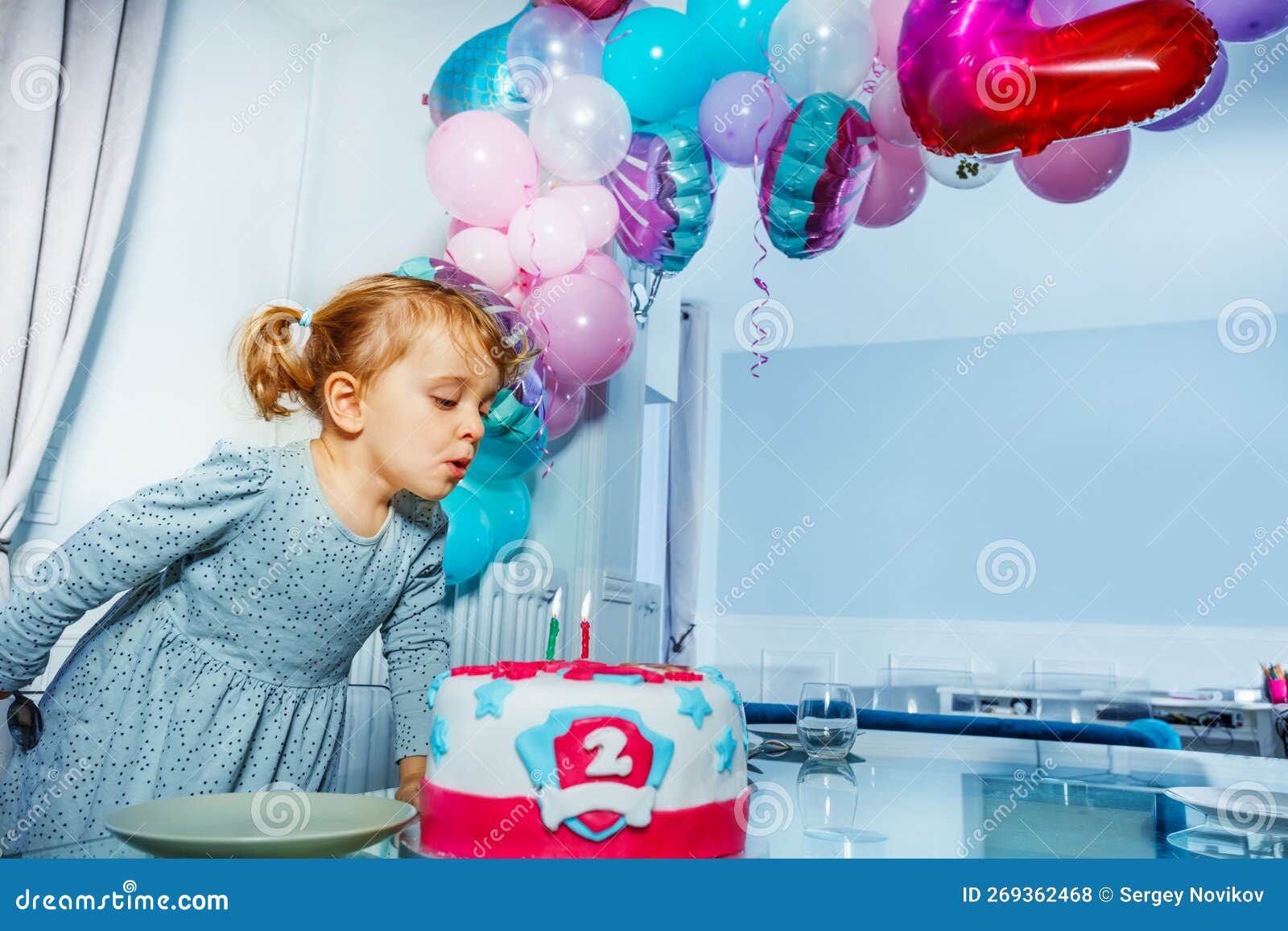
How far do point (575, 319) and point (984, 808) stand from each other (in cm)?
149

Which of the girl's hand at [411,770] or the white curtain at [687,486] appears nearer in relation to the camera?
the girl's hand at [411,770]

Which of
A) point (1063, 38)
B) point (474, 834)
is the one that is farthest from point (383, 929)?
point (1063, 38)

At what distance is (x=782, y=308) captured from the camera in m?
5.81

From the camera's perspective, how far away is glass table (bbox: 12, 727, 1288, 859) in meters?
0.63

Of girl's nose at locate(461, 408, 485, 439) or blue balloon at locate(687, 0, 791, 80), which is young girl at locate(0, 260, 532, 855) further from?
blue balloon at locate(687, 0, 791, 80)

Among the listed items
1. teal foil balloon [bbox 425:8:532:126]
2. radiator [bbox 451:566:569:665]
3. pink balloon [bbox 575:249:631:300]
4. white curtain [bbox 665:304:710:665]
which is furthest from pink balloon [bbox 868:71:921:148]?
white curtain [bbox 665:304:710:665]

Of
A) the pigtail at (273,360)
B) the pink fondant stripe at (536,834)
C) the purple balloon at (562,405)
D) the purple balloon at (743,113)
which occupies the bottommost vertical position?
the pink fondant stripe at (536,834)

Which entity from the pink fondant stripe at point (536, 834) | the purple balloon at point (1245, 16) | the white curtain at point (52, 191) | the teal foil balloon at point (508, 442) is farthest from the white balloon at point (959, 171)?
the white curtain at point (52, 191)

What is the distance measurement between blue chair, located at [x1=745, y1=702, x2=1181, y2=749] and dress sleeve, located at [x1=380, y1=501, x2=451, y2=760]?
1.09 meters

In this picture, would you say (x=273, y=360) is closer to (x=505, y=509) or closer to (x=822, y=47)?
(x=505, y=509)

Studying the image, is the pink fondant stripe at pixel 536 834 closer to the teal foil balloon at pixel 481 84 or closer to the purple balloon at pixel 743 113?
the purple balloon at pixel 743 113

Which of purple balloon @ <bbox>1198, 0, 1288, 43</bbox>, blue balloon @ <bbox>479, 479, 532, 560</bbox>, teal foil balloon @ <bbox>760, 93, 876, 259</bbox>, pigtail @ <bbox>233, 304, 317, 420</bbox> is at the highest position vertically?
purple balloon @ <bbox>1198, 0, 1288, 43</bbox>

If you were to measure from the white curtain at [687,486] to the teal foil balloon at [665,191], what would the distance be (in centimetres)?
348

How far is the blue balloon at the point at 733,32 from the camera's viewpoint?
2.15 metres
